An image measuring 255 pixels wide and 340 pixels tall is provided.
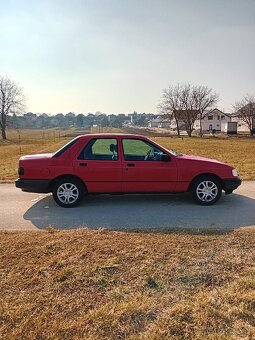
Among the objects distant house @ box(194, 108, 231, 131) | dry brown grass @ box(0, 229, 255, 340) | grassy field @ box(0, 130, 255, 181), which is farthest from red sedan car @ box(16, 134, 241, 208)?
distant house @ box(194, 108, 231, 131)

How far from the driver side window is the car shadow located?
3.33 feet

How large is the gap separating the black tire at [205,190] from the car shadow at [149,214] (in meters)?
0.17

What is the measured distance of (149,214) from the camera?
6.01m

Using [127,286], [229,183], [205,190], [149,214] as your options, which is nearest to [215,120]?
[229,183]

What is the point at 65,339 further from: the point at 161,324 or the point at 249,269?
the point at 249,269

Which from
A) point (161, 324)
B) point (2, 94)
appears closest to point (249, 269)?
point (161, 324)

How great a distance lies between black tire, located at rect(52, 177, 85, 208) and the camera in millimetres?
6547

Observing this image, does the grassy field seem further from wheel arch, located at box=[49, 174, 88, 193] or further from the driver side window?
the driver side window

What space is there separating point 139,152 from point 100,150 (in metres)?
0.84

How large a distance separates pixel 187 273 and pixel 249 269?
28.2 inches

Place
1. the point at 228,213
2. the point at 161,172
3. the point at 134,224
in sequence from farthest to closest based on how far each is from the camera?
the point at 161,172
the point at 228,213
the point at 134,224

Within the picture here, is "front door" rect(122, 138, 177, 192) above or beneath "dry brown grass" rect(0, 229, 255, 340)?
above

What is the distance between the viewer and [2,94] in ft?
208

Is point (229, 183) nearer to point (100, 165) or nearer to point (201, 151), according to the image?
point (100, 165)
